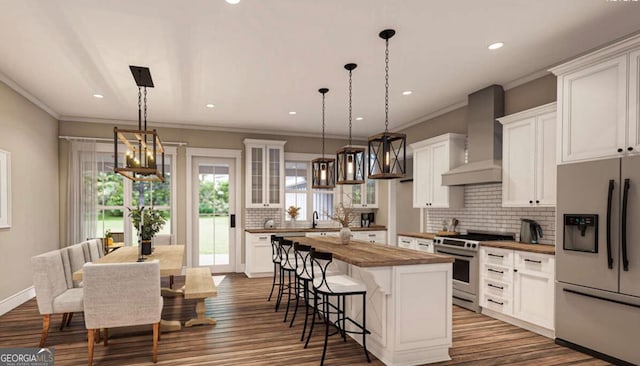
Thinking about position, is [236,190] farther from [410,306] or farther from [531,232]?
[531,232]

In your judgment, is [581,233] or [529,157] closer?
[581,233]

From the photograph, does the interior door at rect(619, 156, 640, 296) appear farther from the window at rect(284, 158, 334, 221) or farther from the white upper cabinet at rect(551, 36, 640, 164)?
the window at rect(284, 158, 334, 221)

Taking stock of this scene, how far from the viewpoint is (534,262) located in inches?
149

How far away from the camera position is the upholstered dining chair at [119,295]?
2920mm

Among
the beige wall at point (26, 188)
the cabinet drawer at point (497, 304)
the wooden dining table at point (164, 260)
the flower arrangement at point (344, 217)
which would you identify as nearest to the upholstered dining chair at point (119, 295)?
the wooden dining table at point (164, 260)

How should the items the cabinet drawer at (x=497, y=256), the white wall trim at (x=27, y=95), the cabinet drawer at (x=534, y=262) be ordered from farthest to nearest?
the white wall trim at (x=27, y=95), the cabinet drawer at (x=497, y=256), the cabinet drawer at (x=534, y=262)

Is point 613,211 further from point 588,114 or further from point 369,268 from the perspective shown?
point 369,268

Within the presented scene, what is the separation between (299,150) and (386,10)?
501 cm

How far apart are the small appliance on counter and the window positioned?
724 mm

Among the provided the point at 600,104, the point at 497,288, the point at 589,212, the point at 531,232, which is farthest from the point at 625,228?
the point at 497,288

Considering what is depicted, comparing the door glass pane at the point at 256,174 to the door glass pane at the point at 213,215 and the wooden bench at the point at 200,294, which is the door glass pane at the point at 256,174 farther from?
the wooden bench at the point at 200,294

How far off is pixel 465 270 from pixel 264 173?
4172 millimetres

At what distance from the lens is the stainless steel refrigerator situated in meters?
2.91

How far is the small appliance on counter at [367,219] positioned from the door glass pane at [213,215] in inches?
116
